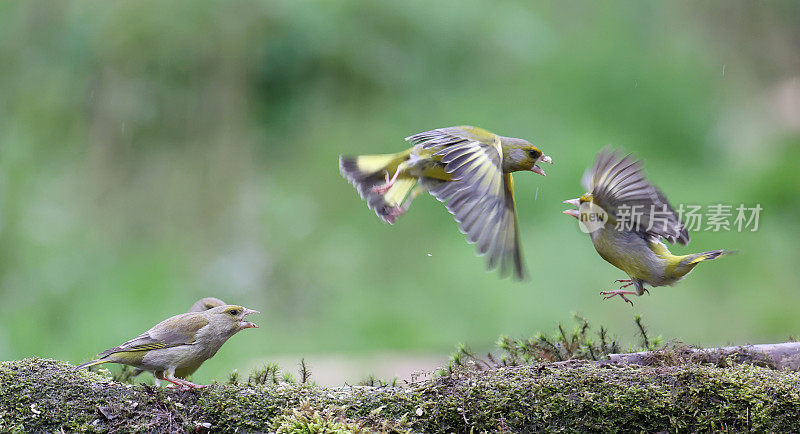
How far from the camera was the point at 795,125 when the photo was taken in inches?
382

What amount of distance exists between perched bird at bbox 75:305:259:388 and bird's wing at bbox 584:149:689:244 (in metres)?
1.77

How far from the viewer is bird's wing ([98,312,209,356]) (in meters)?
3.38

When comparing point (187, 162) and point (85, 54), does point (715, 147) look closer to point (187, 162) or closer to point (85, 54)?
point (187, 162)

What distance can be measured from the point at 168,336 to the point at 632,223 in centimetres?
214

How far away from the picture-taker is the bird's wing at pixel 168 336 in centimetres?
338

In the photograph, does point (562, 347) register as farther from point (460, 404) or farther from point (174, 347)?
point (174, 347)

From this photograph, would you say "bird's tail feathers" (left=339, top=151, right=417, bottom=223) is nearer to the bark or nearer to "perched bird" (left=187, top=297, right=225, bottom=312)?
"perched bird" (left=187, top=297, right=225, bottom=312)

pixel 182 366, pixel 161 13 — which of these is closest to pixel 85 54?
pixel 161 13

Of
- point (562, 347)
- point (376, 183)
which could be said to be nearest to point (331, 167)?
point (376, 183)

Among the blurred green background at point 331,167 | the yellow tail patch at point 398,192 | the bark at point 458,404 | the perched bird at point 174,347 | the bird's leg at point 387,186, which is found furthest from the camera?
the blurred green background at point 331,167

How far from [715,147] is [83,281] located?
6779 millimetres

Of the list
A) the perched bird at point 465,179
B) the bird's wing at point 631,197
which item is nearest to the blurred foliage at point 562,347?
the bird's wing at point 631,197

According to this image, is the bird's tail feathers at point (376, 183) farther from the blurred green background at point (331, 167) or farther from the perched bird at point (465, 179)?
the blurred green background at point (331, 167)

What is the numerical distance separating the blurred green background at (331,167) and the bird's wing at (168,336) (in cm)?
351
